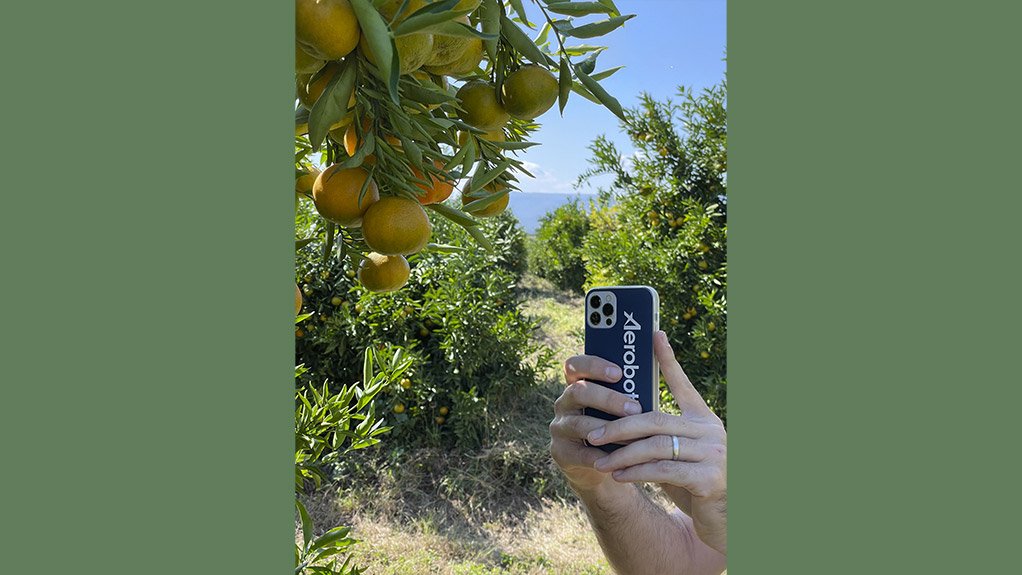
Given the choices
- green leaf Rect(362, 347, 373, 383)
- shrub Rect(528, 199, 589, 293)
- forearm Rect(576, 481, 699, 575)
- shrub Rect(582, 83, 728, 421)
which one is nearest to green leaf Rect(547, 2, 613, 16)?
green leaf Rect(362, 347, 373, 383)

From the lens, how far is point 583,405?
0.39 metres

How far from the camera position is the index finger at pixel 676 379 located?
1.28 feet

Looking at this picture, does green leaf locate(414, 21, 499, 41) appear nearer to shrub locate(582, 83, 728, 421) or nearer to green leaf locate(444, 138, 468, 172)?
green leaf locate(444, 138, 468, 172)

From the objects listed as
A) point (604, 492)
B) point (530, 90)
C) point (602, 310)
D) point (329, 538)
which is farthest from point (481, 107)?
point (604, 492)

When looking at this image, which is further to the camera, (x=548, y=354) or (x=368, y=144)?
(x=548, y=354)

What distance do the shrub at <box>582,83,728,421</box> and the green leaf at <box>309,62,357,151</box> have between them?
139 centimetres

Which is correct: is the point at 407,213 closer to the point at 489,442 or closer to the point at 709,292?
the point at 489,442

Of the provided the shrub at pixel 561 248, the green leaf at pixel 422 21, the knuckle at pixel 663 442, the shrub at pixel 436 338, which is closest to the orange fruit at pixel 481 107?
the green leaf at pixel 422 21

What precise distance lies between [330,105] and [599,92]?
0.40ft

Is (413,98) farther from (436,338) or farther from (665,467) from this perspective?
(436,338)

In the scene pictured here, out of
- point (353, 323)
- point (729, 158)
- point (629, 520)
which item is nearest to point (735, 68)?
point (729, 158)

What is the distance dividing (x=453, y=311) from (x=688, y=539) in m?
0.99

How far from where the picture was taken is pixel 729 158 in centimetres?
26

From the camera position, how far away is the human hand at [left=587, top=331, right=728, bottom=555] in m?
0.38
